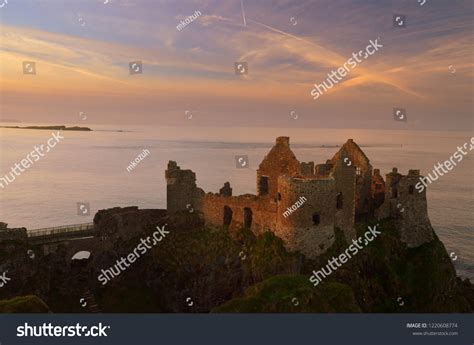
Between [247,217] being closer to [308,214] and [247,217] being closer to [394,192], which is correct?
[308,214]

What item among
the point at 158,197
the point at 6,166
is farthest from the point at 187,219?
the point at 6,166

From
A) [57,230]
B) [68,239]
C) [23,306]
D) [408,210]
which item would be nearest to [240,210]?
[408,210]

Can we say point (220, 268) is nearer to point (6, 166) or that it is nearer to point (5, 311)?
point (5, 311)

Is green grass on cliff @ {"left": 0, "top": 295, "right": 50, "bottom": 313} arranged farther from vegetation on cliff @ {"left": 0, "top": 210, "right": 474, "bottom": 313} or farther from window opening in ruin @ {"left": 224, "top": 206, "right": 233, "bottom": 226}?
window opening in ruin @ {"left": 224, "top": 206, "right": 233, "bottom": 226}

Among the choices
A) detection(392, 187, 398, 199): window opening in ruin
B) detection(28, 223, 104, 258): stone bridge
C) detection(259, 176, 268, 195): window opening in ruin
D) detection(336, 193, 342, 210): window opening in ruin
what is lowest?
detection(28, 223, 104, 258): stone bridge

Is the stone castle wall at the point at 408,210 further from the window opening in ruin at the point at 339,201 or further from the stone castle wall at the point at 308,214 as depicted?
the stone castle wall at the point at 308,214

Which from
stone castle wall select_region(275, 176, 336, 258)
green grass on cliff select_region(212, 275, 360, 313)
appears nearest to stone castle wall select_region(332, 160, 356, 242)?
stone castle wall select_region(275, 176, 336, 258)

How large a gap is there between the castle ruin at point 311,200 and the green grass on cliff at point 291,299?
6.60m

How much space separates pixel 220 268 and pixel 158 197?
1850 inches

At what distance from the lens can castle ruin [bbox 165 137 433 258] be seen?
35.5 meters

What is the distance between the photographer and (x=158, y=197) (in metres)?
85.8

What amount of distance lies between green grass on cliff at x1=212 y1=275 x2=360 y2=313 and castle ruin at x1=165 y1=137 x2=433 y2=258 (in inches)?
260

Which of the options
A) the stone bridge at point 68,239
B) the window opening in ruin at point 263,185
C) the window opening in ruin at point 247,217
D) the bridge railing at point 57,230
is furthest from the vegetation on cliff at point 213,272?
the window opening in ruin at point 263,185

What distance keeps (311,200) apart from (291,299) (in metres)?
9.42
